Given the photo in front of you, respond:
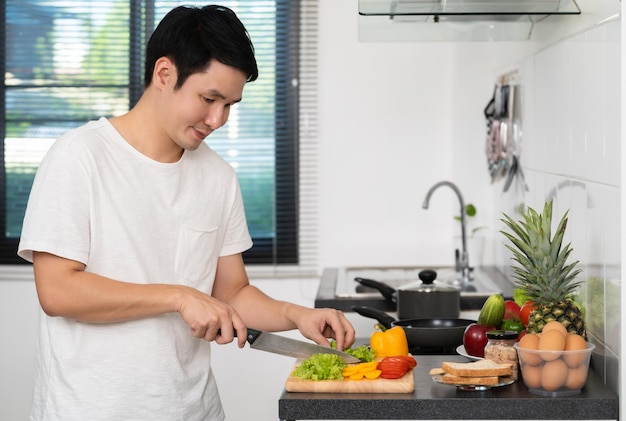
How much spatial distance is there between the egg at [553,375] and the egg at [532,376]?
0.04 feet

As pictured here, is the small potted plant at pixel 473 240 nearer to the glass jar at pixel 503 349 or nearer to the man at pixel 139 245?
the glass jar at pixel 503 349

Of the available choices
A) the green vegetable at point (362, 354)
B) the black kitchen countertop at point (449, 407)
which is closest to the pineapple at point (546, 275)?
the black kitchen countertop at point (449, 407)

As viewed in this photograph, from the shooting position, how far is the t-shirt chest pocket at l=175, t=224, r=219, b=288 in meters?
1.71

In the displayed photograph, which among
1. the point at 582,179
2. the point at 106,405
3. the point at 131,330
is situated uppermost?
the point at 582,179

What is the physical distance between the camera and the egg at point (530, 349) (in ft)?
5.28

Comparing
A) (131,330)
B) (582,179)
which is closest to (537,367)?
(582,179)

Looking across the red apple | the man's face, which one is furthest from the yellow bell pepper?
the man's face

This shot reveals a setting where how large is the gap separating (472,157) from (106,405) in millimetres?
2370

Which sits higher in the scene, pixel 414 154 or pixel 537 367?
pixel 414 154

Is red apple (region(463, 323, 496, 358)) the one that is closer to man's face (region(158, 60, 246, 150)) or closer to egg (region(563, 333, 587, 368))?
egg (region(563, 333, 587, 368))

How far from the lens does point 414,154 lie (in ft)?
12.4

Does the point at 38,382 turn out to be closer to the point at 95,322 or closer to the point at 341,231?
the point at 95,322

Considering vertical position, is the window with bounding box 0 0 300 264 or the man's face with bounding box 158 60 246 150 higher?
the window with bounding box 0 0 300 264

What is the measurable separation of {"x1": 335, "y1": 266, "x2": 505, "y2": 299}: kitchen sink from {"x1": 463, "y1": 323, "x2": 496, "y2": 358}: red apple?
0.70 meters
